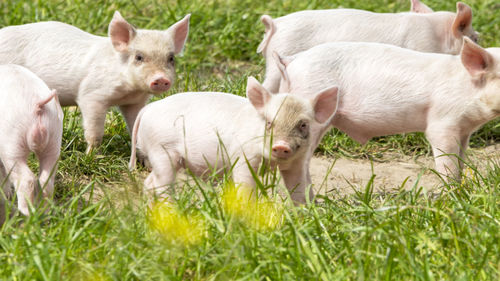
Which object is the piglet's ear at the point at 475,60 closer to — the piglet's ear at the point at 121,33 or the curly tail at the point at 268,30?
the curly tail at the point at 268,30

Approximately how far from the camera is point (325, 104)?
163 inches

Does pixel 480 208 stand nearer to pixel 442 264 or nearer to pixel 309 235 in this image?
pixel 442 264

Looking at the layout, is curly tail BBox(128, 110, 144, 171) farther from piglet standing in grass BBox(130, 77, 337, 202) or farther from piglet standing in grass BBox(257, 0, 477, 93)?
piglet standing in grass BBox(257, 0, 477, 93)

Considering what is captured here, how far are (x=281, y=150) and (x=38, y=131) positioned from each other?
48.7 inches

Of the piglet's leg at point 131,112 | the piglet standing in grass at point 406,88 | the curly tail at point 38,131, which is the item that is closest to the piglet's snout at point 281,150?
the piglet standing in grass at point 406,88

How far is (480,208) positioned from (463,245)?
61 centimetres

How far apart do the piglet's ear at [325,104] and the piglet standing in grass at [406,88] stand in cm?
35

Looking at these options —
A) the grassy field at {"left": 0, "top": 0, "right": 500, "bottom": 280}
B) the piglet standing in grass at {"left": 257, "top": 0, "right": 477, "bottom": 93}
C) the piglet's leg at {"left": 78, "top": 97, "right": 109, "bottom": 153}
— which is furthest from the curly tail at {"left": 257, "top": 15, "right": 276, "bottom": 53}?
the grassy field at {"left": 0, "top": 0, "right": 500, "bottom": 280}

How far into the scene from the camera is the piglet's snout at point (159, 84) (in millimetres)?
5062

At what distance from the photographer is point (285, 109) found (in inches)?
152

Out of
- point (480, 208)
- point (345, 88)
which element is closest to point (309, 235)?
point (480, 208)

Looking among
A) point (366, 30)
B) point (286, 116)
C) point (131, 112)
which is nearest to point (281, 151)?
point (286, 116)

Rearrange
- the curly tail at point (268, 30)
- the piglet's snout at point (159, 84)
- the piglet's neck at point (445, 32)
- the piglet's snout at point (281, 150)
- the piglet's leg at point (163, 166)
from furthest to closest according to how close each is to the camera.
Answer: the piglet's neck at point (445, 32) < the curly tail at point (268, 30) < the piglet's snout at point (159, 84) < the piglet's leg at point (163, 166) < the piglet's snout at point (281, 150)

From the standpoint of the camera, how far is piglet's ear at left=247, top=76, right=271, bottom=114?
3.96 meters
